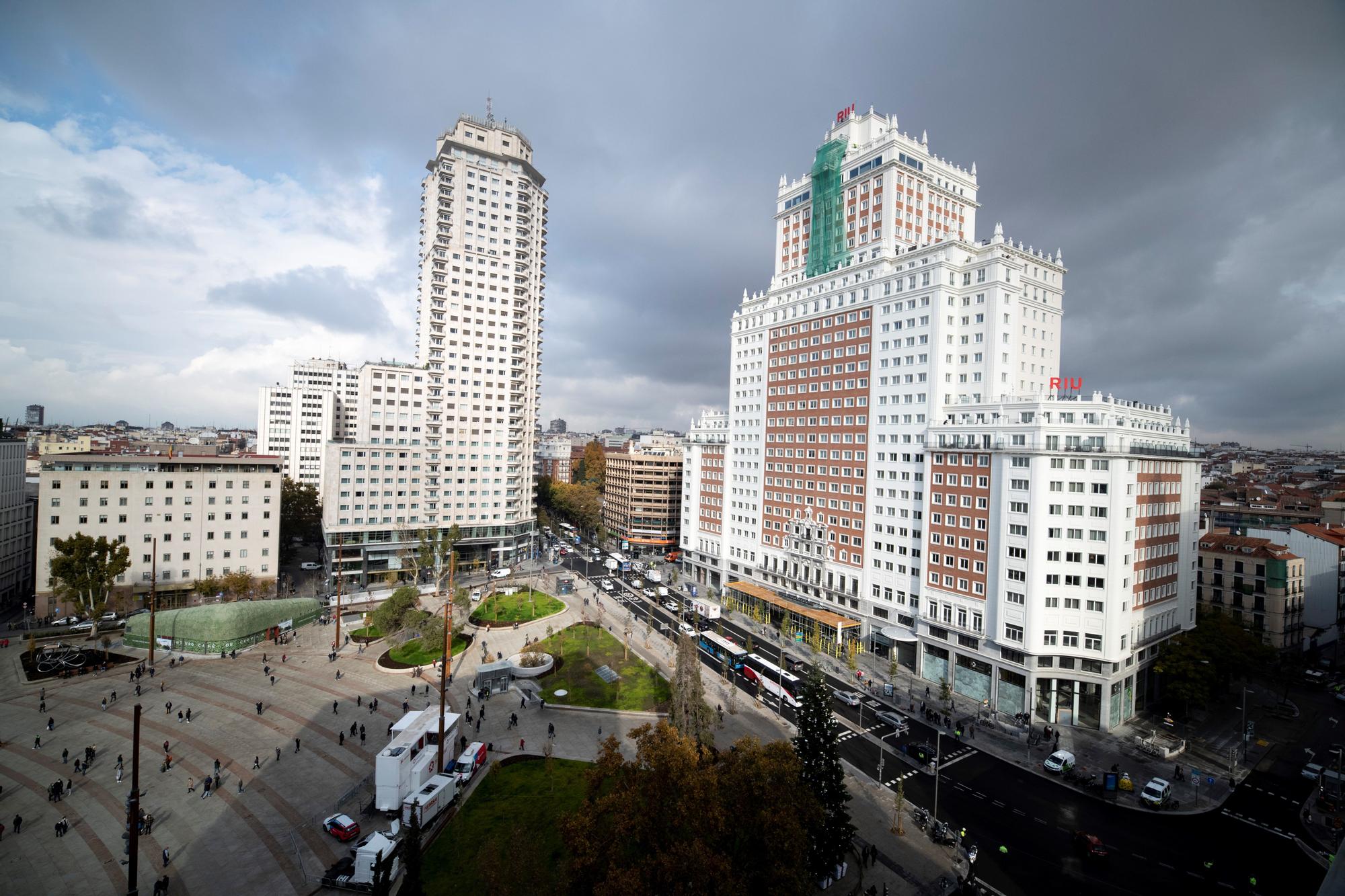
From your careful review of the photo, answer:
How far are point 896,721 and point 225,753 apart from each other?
5106cm

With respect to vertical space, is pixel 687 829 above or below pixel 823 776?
above

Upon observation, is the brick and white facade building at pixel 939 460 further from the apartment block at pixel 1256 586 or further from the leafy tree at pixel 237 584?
the leafy tree at pixel 237 584

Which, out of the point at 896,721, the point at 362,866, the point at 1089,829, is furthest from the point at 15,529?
the point at 1089,829

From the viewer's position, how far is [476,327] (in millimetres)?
96812

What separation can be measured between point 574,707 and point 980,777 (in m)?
31.9

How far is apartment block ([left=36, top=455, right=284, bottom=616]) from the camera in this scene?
6750cm

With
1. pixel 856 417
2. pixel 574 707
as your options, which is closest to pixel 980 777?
pixel 574 707

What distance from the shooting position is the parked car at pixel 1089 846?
34.2m

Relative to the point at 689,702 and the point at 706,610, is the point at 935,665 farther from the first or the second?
the point at 689,702

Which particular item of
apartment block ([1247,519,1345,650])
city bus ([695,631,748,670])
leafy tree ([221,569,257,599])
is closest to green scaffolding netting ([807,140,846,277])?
city bus ([695,631,748,670])

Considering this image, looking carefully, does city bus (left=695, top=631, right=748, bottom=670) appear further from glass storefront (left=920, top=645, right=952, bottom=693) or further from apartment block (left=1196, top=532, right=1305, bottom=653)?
apartment block (left=1196, top=532, right=1305, bottom=653)

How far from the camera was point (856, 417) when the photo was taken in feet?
231

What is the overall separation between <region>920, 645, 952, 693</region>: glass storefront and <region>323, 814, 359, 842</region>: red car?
49.4 metres

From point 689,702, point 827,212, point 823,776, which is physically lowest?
point 823,776
